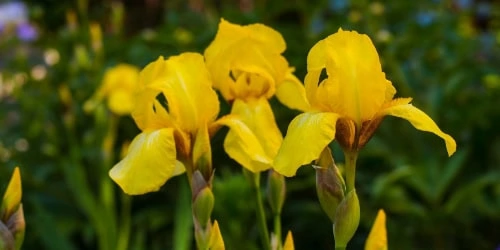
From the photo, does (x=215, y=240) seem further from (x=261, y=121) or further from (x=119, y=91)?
(x=119, y=91)

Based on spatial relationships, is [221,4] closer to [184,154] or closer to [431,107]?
[431,107]

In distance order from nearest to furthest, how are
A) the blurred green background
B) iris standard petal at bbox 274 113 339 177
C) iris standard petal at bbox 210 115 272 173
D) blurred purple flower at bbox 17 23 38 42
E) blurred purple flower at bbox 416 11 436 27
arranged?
iris standard petal at bbox 274 113 339 177
iris standard petal at bbox 210 115 272 173
the blurred green background
blurred purple flower at bbox 416 11 436 27
blurred purple flower at bbox 17 23 38 42

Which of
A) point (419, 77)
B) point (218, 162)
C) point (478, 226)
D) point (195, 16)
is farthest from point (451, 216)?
point (195, 16)

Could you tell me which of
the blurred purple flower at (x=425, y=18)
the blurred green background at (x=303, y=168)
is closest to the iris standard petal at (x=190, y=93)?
the blurred green background at (x=303, y=168)

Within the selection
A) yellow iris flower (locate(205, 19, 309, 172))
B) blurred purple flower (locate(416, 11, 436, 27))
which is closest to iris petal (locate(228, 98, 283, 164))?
yellow iris flower (locate(205, 19, 309, 172))

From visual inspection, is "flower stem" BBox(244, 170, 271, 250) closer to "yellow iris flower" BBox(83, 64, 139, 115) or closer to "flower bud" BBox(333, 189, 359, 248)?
"flower bud" BBox(333, 189, 359, 248)
